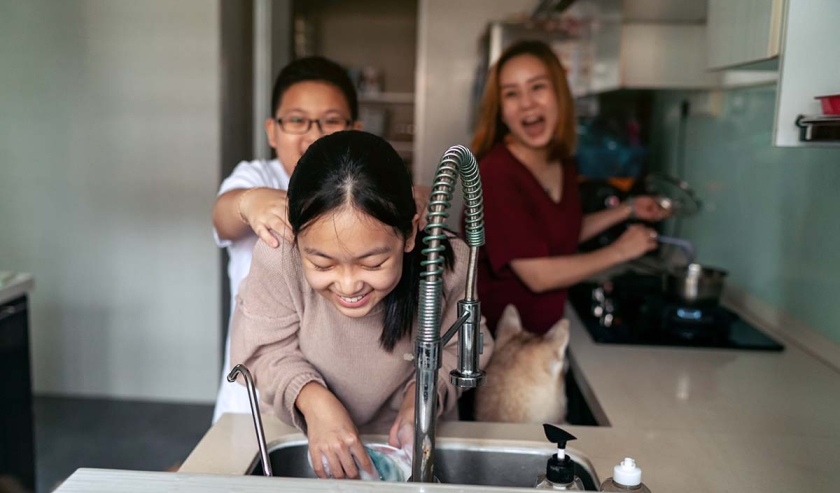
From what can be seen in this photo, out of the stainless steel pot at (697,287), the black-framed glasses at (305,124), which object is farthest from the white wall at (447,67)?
the black-framed glasses at (305,124)

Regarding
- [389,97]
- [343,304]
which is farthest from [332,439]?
[389,97]

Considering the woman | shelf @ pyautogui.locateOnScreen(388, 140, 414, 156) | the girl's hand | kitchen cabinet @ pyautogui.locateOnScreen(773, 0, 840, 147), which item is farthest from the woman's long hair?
shelf @ pyautogui.locateOnScreen(388, 140, 414, 156)

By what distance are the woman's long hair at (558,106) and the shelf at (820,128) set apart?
2.35 feet

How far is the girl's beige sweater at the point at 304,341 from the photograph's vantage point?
40.2 inches

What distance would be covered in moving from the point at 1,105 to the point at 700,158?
2875mm

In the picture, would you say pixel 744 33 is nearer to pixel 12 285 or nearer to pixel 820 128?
pixel 820 128

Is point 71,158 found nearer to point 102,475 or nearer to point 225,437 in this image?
point 225,437

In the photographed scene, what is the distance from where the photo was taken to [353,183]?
32.5 inches

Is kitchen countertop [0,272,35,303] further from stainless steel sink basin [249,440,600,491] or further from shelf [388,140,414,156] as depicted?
shelf [388,140,414,156]

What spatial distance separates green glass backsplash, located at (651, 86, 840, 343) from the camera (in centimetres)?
174

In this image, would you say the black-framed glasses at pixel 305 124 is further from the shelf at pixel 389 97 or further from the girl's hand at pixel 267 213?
the shelf at pixel 389 97

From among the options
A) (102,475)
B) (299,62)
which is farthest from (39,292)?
(102,475)

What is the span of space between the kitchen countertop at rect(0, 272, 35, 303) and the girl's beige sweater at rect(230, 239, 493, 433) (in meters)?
1.21

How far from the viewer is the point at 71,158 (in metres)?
3.33
